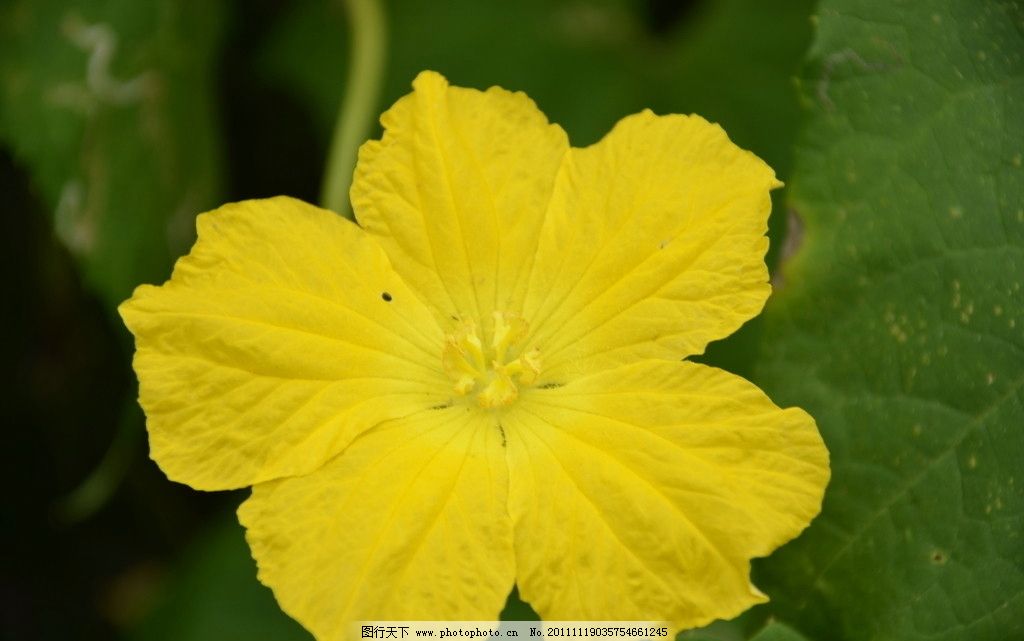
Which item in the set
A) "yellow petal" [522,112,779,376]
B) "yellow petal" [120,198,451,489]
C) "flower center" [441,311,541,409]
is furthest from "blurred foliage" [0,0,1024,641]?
"yellow petal" [120,198,451,489]

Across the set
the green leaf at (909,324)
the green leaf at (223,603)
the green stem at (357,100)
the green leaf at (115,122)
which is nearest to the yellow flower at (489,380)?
the green leaf at (909,324)

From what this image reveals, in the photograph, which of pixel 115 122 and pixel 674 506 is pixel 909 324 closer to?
pixel 674 506

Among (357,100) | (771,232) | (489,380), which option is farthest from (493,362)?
(771,232)

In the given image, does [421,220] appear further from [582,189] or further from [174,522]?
[174,522]

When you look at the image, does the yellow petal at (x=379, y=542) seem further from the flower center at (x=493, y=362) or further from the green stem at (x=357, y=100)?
the green stem at (x=357, y=100)

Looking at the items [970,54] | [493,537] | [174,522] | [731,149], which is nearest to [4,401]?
[174,522]

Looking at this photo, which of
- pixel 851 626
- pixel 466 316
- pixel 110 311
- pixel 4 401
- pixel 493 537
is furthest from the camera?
pixel 4 401
